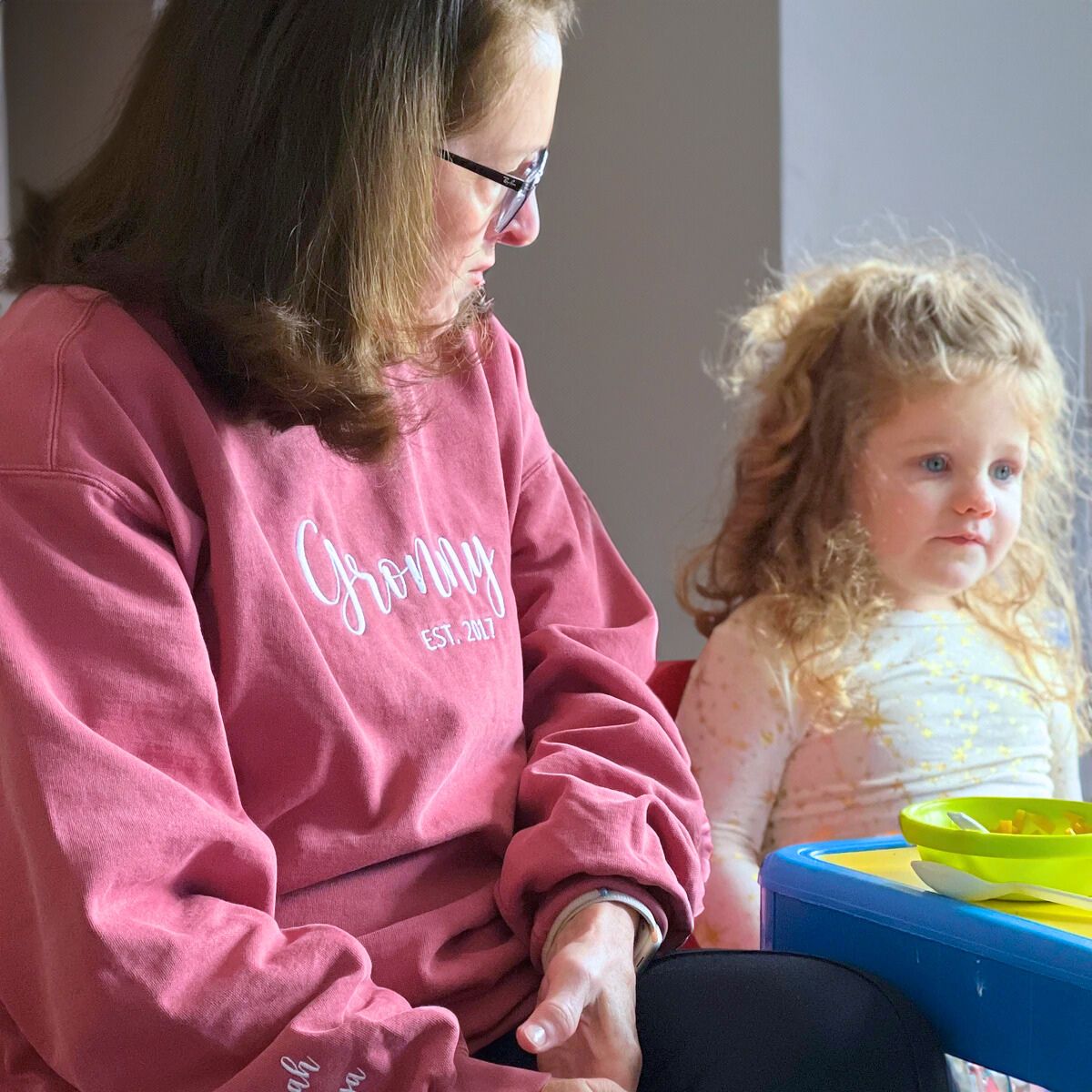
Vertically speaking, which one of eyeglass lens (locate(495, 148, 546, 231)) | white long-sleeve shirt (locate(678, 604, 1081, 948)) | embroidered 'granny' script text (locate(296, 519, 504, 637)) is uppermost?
eyeglass lens (locate(495, 148, 546, 231))

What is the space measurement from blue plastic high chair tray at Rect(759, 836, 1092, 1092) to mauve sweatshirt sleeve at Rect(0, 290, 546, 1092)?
0.82 ft

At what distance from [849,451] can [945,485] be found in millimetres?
104

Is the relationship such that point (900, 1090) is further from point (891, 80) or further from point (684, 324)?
point (891, 80)

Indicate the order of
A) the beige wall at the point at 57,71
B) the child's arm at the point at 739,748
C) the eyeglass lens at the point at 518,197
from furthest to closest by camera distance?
the beige wall at the point at 57,71 → the child's arm at the point at 739,748 → the eyeglass lens at the point at 518,197

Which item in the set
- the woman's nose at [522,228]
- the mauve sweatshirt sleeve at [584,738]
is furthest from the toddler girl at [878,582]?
the woman's nose at [522,228]

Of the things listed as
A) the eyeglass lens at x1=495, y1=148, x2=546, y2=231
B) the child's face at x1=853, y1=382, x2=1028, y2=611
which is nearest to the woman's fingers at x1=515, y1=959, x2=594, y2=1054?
the eyeglass lens at x1=495, y1=148, x2=546, y2=231

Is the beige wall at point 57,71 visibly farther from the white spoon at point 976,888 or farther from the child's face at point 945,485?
the white spoon at point 976,888

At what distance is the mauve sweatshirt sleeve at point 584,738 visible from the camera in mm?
842

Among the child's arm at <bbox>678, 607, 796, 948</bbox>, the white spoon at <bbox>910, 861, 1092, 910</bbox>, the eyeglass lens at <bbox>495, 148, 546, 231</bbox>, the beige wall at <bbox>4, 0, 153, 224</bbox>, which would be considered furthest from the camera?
the beige wall at <bbox>4, 0, 153, 224</bbox>

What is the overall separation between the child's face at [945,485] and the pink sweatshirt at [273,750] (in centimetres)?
51

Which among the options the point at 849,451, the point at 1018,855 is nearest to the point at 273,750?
the point at 1018,855

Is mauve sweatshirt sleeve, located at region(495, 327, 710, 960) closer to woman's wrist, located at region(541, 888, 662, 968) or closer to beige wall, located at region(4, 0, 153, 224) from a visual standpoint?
woman's wrist, located at region(541, 888, 662, 968)

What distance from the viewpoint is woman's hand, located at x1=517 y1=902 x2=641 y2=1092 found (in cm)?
76

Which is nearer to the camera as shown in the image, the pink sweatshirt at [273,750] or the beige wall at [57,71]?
the pink sweatshirt at [273,750]
